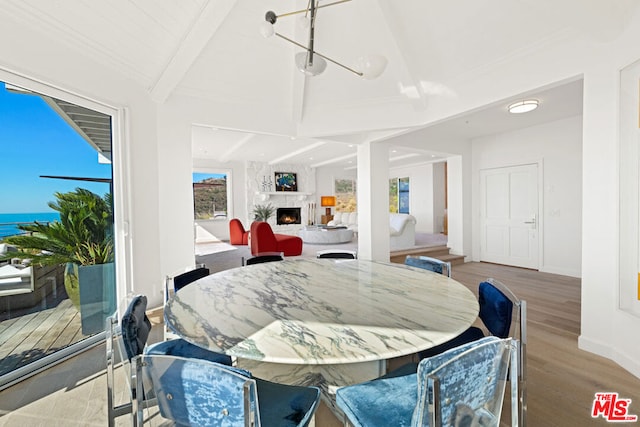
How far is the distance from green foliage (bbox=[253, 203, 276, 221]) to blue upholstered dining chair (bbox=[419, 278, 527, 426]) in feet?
25.5

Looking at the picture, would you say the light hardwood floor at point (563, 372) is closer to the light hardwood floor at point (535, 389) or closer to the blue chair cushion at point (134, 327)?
the light hardwood floor at point (535, 389)

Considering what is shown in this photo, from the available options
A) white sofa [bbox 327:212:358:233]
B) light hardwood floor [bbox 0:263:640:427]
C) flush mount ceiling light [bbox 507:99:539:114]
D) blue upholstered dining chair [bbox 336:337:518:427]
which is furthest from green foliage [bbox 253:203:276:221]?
blue upholstered dining chair [bbox 336:337:518:427]

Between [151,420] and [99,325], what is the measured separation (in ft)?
4.82

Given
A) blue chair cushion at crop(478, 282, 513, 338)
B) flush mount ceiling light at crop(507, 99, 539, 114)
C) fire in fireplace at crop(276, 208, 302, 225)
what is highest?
flush mount ceiling light at crop(507, 99, 539, 114)

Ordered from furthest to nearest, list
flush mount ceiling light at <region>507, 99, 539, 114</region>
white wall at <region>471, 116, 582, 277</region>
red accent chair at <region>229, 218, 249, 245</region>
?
red accent chair at <region>229, 218, 249, 245</region> → white wall at <region>471, 116, 582, 277</region> → flush mount ceiling light at <region>507, 99, 539, 114</region>

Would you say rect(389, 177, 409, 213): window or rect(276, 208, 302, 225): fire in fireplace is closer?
rect(276, 208, 302, 225): fire in fireplace

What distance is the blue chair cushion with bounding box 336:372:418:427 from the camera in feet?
3.33

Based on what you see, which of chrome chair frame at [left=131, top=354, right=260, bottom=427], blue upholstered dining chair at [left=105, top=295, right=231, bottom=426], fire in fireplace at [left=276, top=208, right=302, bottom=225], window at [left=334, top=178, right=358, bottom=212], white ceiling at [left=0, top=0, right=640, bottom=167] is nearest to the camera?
chrome chair frame at [left=131, top=354, right=260, bottom=427]

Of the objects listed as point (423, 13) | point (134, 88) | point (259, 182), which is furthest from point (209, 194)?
point (423, 13)

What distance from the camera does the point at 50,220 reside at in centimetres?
233

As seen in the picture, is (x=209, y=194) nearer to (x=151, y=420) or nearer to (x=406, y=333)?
(x=151, y=420)

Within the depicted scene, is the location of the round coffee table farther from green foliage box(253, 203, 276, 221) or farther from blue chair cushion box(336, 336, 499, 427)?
blue chair cushion box(336, 336, 499, 427)

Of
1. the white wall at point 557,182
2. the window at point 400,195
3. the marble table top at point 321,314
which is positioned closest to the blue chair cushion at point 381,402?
the marble table top at point 321,314

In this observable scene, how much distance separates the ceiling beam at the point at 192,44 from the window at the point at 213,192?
6391 millimetres
